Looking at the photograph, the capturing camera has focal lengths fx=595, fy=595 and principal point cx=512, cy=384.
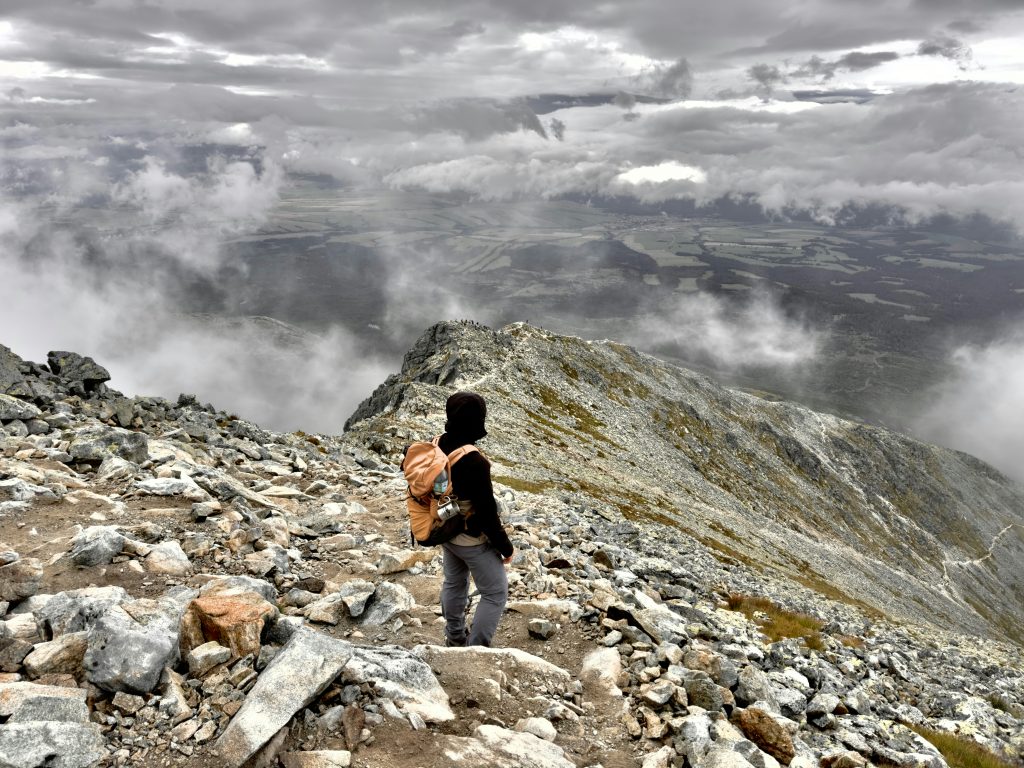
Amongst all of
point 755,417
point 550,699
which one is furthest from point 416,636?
point 755,417

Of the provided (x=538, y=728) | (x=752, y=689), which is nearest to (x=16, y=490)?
(x=538, y=728)

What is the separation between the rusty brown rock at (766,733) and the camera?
31.5ft

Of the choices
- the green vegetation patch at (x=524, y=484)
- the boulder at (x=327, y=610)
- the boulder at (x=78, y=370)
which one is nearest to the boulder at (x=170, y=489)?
the boulder at (x=327, y=610)

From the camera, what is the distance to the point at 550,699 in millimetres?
9648

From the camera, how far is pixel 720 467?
105688 millimetres

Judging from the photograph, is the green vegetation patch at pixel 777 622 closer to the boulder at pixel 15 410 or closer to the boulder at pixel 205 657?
the boulder at pixel 205 657

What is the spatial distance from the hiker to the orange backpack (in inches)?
5.1

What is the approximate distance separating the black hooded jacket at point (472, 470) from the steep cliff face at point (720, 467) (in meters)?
28.4

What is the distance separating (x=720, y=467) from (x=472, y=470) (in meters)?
104

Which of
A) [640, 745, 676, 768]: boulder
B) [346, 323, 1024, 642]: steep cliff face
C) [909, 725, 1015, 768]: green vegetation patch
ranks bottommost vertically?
[346, 323, 1024, 642]: steep cliff face

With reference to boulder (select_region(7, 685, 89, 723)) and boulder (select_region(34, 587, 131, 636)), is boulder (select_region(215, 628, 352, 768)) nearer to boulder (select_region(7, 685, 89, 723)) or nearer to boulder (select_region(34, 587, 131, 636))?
boulder (select_region(7, 685, 89, 723))

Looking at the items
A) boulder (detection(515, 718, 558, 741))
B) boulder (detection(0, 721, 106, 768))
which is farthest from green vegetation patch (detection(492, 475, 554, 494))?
boulder (detection(0, 721, 106, 768))

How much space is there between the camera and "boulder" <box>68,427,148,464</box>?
1827cm

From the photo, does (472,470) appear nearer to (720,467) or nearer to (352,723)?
(352,723)
